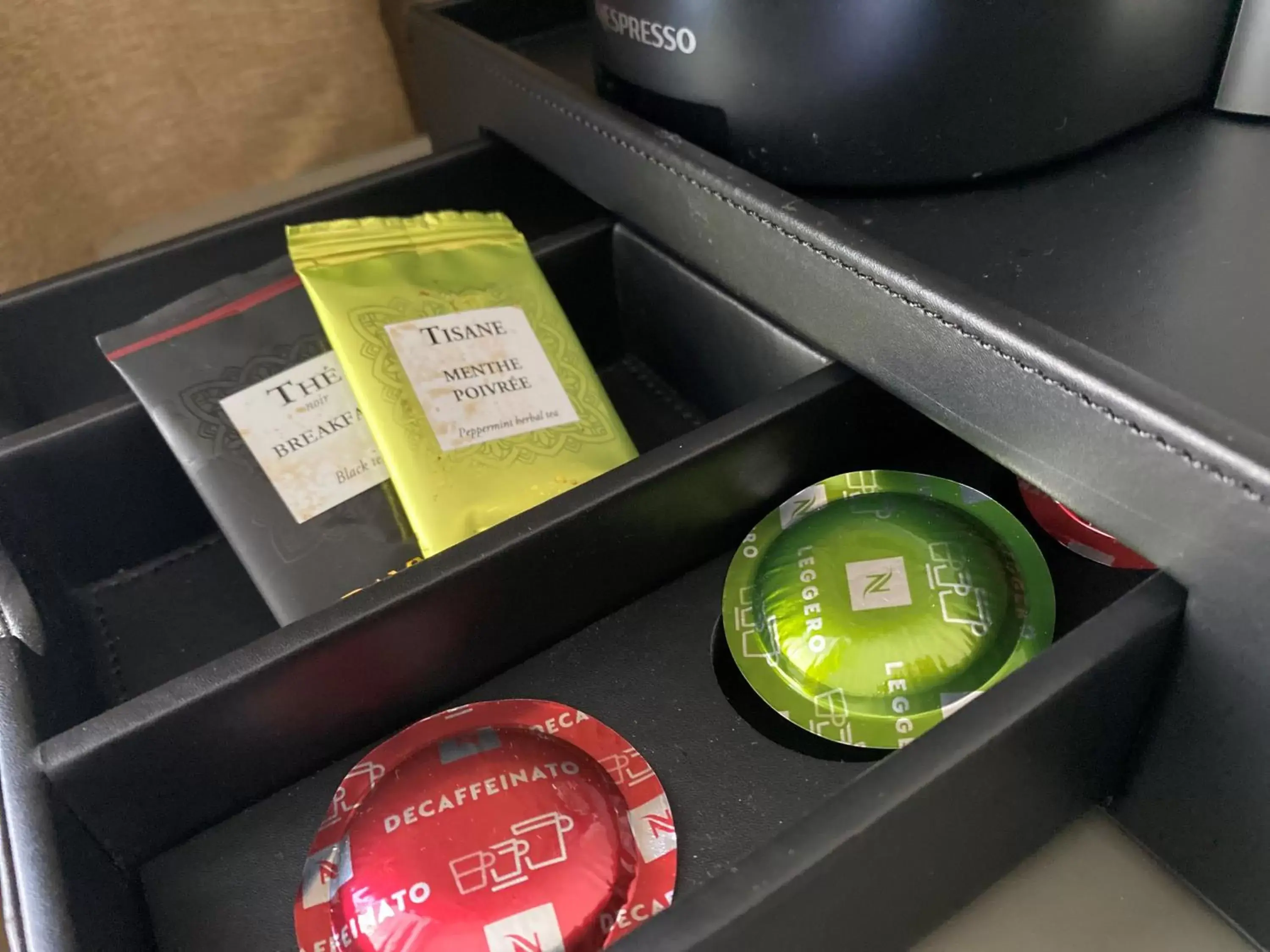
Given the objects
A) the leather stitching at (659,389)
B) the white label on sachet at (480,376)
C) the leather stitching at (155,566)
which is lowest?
the leather stitching at (155,566)

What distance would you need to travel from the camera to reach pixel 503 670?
540mm

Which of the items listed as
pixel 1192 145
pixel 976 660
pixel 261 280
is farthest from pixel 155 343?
pixel 1192 145

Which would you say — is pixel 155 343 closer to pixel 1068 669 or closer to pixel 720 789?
pixel 720 789

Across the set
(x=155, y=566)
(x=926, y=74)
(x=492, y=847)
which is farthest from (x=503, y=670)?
(x=926, y=74)

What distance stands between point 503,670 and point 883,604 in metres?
0.21

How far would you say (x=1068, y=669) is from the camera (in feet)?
1.26

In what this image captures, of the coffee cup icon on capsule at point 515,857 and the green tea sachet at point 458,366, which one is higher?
the green tea sachet at point 458,366

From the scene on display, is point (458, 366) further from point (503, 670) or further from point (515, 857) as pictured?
point (515, 857)

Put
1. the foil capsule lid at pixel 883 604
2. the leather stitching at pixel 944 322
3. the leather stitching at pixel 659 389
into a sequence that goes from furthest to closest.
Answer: the leather stitching at pixel 659 389 → the foil capsule lid at pixel 883 604 → the leather stitching at pixel 944 322

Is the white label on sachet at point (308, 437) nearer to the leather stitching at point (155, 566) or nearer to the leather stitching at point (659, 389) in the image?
the leather stitching at point (155, 566)

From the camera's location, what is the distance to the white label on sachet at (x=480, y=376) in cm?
63

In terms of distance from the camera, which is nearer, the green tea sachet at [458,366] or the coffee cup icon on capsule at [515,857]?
the coffee cup icon on capsule at [515,857]

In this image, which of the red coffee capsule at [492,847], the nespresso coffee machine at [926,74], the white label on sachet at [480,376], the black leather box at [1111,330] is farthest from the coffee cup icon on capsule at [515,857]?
the nespresso coffee machine at [926,74]

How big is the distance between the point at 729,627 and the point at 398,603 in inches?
7.0
